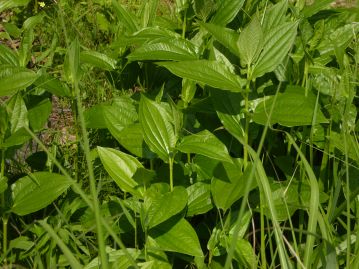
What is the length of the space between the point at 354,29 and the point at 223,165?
60 centimetres

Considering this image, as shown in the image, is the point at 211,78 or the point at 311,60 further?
the point at 311,60

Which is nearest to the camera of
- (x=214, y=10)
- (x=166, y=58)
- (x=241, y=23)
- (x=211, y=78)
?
(x=211, y=78)

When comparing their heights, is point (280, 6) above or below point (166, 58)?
above

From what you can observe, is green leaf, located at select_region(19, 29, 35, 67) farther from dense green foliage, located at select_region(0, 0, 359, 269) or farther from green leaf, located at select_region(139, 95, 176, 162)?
green leaf, located at select_region(139, 95, 176, 162)

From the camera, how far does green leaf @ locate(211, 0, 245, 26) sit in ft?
5.71

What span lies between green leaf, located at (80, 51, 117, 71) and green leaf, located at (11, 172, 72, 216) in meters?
0.44

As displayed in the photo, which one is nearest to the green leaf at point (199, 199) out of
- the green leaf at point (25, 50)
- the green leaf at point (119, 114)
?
the green leaf at point (119, 114)

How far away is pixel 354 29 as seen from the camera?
1830mm

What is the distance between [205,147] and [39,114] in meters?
0.46

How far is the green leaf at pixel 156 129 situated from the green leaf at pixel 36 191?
21 centimetres

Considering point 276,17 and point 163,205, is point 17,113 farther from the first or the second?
point 276,17

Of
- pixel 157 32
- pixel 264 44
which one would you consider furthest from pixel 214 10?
pixel 264 44

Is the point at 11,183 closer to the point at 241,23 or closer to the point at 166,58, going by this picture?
the point at 166,58

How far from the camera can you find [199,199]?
1.57 m
